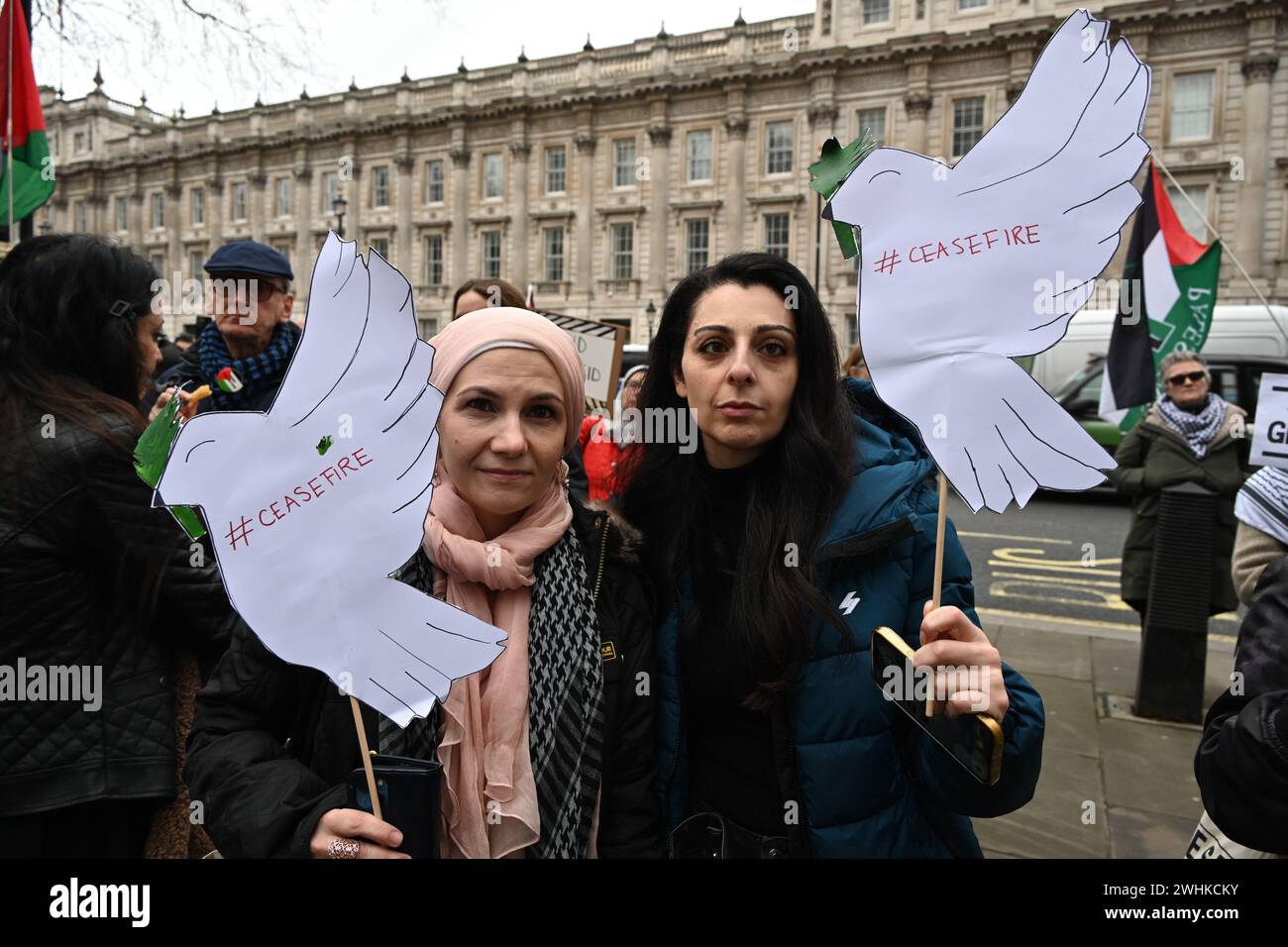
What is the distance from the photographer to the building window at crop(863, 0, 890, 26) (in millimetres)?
29547

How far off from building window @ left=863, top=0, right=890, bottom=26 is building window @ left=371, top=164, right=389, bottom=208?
74.7 feet

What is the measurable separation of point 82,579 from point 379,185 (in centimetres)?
4205

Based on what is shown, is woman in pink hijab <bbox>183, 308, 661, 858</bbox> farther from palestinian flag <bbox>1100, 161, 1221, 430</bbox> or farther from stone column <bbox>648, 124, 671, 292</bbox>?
stone column <bbox>648, 124, 671, 292</bbox>

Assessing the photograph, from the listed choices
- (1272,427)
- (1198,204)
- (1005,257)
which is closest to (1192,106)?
(1198,204)

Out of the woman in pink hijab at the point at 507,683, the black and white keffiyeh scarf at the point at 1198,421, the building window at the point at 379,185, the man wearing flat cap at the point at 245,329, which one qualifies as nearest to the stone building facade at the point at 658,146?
the building window at the point at 379,185

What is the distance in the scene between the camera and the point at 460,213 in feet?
122

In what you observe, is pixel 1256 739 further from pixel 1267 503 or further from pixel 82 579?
pixel 82 579

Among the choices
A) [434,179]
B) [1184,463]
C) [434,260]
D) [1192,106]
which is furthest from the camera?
[434,179]

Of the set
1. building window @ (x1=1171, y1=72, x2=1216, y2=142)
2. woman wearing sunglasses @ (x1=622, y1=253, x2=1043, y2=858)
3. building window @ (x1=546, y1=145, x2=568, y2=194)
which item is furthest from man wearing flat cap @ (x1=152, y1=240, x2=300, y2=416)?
building window @ (x1=546, y1=145, x2=568, y2=194)

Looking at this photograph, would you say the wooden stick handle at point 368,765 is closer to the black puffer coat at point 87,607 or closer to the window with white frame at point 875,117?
the black puffer coat at point 87,607

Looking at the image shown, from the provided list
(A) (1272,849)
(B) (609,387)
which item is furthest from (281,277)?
(A) (1272,849)

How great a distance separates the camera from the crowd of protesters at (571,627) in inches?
55.1

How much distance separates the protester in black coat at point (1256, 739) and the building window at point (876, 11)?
110ft

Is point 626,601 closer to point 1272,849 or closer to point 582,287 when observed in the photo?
point 1272,849
